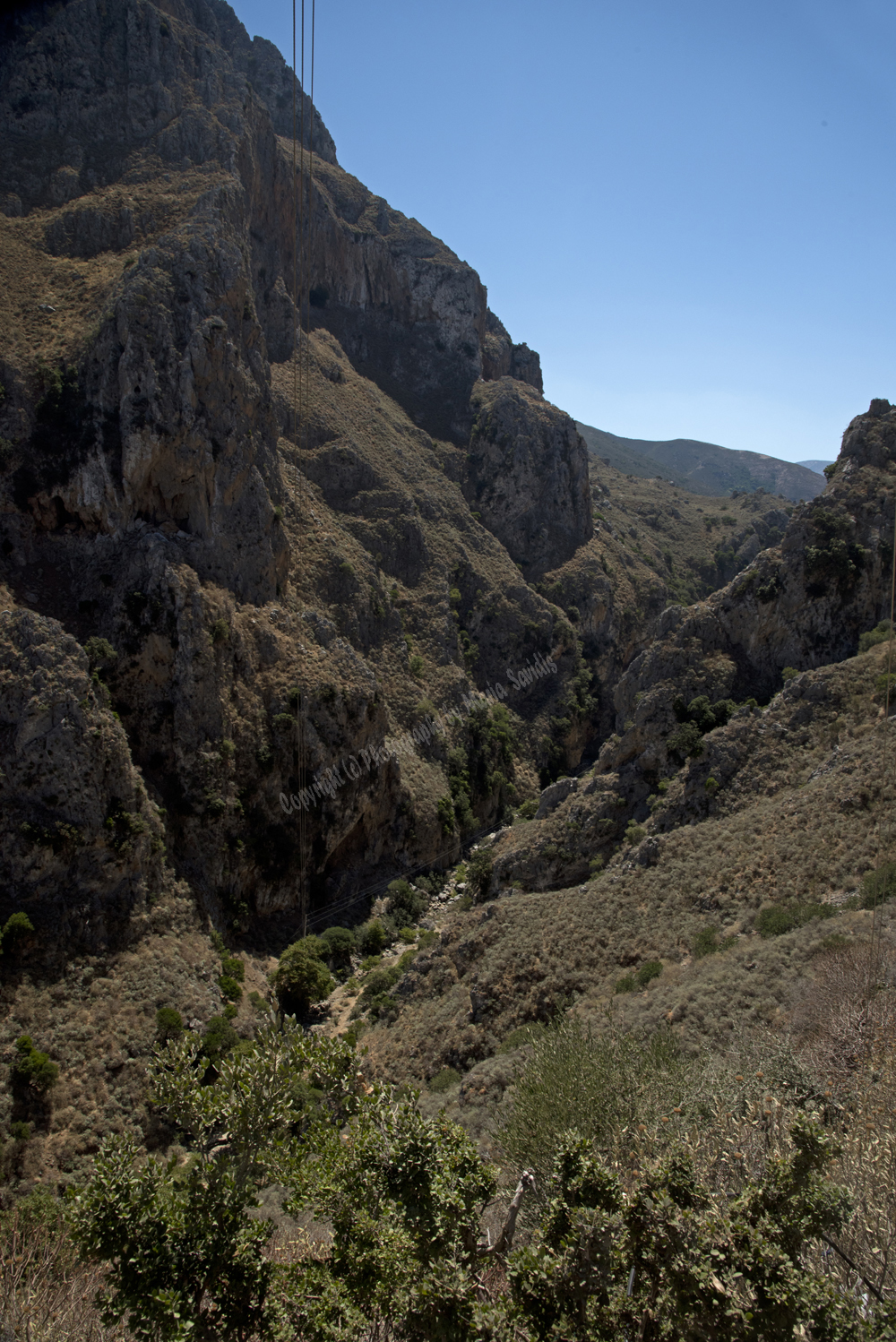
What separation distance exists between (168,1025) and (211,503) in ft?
96.2

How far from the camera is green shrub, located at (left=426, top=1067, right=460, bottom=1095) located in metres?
22.8

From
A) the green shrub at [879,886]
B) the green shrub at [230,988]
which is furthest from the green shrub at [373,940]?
the green shrub at [879,886]

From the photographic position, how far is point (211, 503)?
143ft

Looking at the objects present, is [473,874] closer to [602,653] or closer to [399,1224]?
[399,1224]

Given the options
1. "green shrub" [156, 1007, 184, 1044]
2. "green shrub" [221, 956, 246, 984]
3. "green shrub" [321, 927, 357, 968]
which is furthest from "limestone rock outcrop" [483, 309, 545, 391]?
"green shrub" [156, 1007, 184, 1044]

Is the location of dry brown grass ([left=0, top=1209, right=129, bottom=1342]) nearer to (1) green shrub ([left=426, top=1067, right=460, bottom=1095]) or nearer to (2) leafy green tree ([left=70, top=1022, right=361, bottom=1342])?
(2) leafy green tree ([left=70, top=1022, right=361, bottom=1342])

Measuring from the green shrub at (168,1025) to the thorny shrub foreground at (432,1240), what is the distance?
61.1 ft

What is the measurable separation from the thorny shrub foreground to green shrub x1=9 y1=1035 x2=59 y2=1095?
1689 cm

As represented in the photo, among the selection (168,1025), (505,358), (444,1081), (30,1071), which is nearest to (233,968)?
(168,1025)

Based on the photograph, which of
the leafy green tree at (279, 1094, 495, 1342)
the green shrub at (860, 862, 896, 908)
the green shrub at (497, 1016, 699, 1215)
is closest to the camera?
the leafy green tree at (279, 1094, 495, 1342)

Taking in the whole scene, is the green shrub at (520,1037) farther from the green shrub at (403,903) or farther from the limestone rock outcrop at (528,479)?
the limestone rock outcrop at (528,479)

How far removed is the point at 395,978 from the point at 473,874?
8.16 m

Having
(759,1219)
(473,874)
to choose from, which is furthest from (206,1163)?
(473,874)

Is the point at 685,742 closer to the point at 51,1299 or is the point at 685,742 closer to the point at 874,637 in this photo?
the point at 874,637
